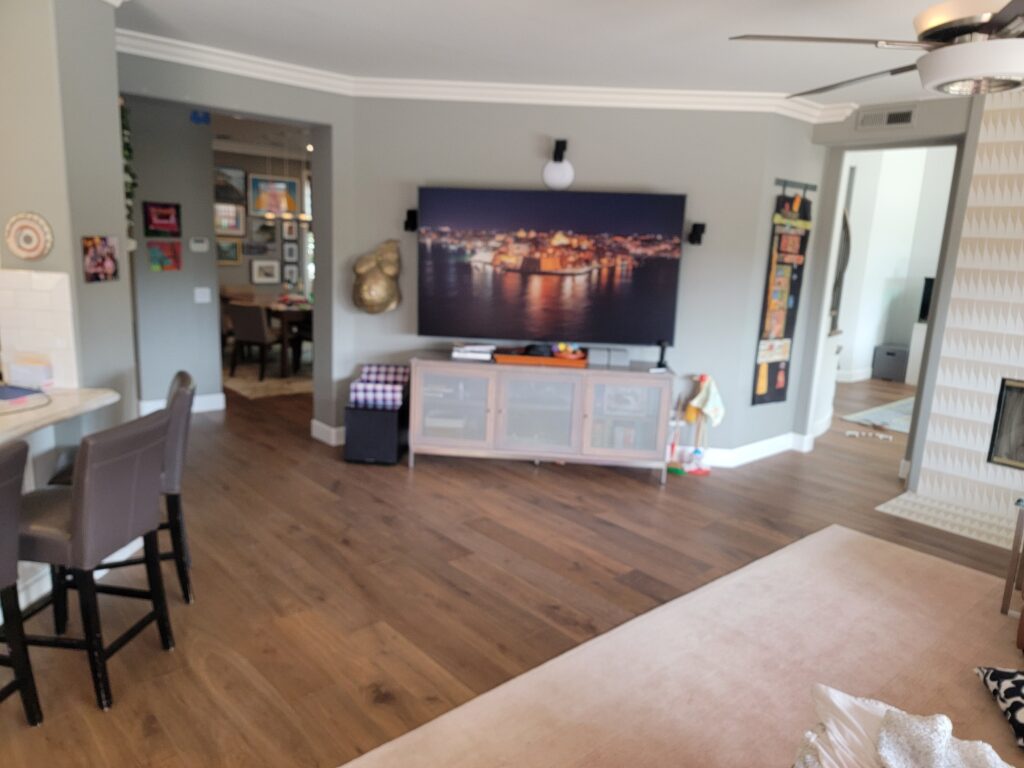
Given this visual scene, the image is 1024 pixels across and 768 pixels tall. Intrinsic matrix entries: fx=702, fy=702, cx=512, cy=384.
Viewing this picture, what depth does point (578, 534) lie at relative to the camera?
12.8 ft

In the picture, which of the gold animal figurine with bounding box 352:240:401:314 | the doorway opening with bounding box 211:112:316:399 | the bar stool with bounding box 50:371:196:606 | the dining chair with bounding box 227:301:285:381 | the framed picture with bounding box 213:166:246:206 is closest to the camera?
the bar stool with bounding box 50:371:196:606

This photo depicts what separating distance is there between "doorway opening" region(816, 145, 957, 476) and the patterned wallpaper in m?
2.99

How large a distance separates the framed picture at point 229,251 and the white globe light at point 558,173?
5773 mm

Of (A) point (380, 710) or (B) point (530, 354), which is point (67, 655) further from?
(B) point (530, 354)

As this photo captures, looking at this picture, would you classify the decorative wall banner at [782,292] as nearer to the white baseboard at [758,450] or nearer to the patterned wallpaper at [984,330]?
the white baseboard at [758,450]

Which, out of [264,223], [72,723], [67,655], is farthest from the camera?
[264,223]

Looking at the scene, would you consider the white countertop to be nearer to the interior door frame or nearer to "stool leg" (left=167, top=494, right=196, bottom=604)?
"stool leg" (left=167, top=494, right=196, bottom=604)

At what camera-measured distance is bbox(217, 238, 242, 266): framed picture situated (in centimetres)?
908

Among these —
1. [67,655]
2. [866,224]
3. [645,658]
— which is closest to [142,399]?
[67,655]

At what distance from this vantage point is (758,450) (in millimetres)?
5406

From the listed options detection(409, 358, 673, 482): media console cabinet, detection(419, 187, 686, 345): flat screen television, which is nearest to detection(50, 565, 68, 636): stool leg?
detection(409, 358, 673, 482): media console cabinet

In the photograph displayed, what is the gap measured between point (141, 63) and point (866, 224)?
753 cm

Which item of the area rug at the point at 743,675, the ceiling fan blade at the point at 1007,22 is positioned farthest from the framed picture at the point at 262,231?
the ceiling fan blade at the point at 1007,22

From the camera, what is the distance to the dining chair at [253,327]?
7.24 meters
